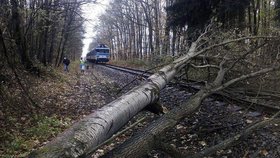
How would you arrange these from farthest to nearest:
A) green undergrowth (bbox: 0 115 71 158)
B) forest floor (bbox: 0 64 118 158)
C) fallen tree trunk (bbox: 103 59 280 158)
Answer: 1. forest floor (bbox: 0 64 118 158)
2. green undergrowth (bbox: 0 115 71 158)
3. fallen tree trunk (bbox: 103 59 280 158)

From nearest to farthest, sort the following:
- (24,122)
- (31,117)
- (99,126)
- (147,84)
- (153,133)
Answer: (99,126) < (153,133) < (147,84) < (24,122) < (31,117)

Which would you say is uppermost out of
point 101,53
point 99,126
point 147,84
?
point 101,53

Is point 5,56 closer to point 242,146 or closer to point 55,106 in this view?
point 55,106

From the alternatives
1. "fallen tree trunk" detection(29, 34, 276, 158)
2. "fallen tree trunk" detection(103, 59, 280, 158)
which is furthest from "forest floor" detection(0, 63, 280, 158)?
"fallen tree trunk" detection(29, 34, 276, 158)

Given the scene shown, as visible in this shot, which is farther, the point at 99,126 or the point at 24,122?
the point at 24,122

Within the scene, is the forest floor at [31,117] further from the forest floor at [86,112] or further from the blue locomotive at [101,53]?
the blue locomotive at [101,53]

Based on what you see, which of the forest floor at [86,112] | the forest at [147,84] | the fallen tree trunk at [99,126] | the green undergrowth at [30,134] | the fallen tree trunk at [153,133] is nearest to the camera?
the fallen tree trunk at [99,126]

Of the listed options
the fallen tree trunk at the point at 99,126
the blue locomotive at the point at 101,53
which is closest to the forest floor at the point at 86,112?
the fallen tree trunk at the point at 99,126

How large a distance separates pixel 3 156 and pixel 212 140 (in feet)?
12.0

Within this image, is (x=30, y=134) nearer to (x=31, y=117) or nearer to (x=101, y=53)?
(x=31, y=117)

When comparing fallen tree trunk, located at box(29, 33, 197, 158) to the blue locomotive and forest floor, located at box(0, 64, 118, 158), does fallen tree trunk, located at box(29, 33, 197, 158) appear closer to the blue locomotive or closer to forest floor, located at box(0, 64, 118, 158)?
forest floor, located at box(0, 64, 118, 158)

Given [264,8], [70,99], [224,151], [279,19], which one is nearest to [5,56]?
[70,99]

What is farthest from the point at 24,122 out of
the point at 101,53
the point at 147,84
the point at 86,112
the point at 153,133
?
the point at 101,53

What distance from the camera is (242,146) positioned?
207 inches
